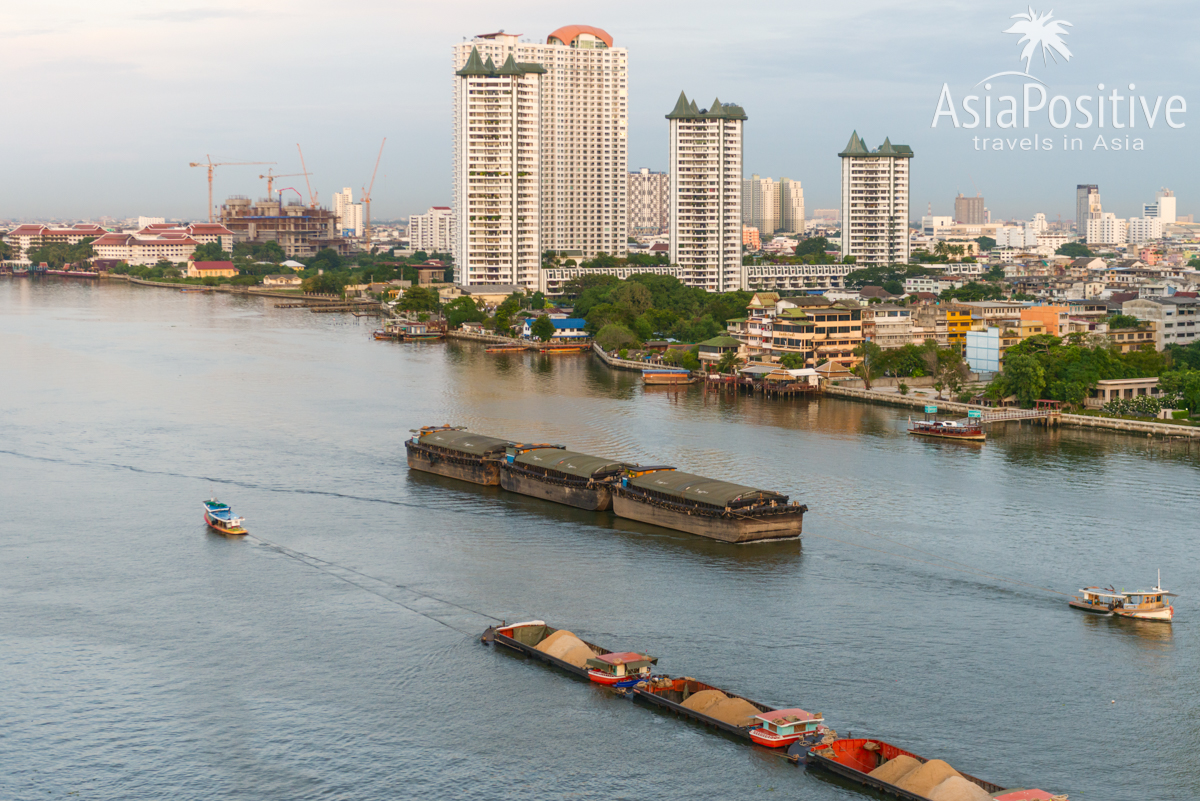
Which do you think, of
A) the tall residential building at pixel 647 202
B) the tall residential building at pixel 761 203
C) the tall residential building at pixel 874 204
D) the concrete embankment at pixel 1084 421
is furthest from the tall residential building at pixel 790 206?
the concrete embankment at pixel 1084 421

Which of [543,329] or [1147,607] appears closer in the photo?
[1147,607]

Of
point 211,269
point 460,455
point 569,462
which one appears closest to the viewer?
point 569,462

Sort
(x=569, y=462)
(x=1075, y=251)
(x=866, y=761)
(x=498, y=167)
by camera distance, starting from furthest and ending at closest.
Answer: (x=1075, y=251), (x=498, y=167), (x=569, y=462), (x=866, y=761)

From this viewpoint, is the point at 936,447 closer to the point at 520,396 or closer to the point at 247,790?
the point at 520,396

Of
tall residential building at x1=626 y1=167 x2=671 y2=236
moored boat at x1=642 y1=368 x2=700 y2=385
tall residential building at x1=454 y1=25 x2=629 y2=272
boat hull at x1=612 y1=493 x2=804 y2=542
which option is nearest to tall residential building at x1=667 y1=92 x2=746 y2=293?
tall residential building at x1=454 y1=25 x2=629 y2=272

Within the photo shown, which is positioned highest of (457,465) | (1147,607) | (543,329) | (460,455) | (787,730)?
(543,329)

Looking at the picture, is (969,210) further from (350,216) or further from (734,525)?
(734,525)

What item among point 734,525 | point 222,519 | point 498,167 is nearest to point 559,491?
point 734,525

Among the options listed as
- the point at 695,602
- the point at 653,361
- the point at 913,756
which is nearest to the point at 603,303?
the point at 653,361
